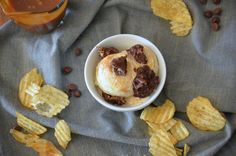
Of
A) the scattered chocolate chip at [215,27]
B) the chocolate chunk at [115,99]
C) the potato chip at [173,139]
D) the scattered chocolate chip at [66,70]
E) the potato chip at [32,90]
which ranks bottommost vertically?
the potato chip at [173,139]

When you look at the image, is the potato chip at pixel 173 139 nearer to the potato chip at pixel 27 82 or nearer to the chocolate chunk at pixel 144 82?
the chocolate chunk at pixel 144 82

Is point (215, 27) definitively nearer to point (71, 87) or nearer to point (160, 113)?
point (160, 113)

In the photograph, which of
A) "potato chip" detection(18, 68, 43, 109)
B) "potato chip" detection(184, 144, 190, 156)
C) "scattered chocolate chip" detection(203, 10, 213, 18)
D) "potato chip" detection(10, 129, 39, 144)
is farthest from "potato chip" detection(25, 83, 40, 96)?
"scattered chocolate chip" detection(203, 10, 213, 18)

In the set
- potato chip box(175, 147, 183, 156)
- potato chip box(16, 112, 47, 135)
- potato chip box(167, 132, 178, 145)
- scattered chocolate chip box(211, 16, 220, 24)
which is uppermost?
scattered chocolate chip box(211, 16, 220, 24)

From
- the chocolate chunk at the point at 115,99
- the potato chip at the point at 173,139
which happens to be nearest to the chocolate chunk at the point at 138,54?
the chocolate chunk at the point at 115,99

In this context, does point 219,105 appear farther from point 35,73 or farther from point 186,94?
point 35,73

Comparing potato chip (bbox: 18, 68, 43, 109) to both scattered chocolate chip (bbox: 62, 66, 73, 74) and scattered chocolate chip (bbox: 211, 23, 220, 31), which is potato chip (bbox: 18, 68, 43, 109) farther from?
scattered chocolate chip (bbox: 211, 23, 220, 31)

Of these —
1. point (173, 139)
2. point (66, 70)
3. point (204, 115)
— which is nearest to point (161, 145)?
point (173, 139)

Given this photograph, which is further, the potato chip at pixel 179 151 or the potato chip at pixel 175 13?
the potato chip at pixel 175 13
